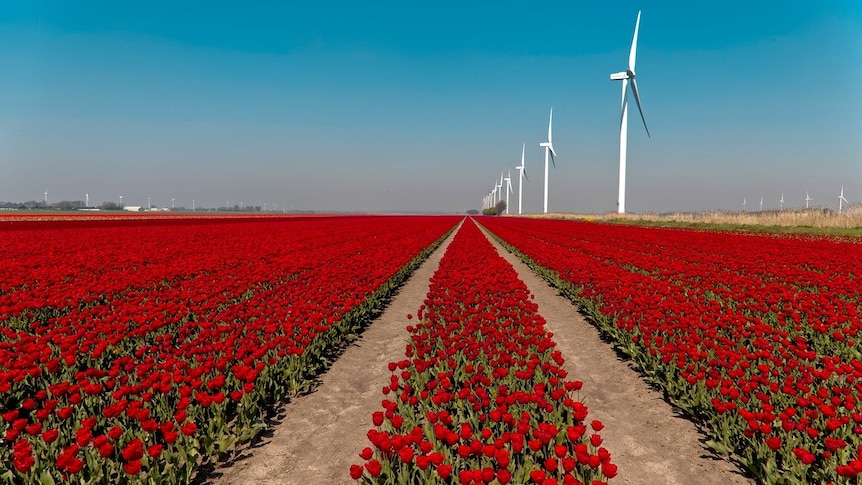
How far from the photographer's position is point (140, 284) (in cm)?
1207

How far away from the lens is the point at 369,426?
5.52 metres

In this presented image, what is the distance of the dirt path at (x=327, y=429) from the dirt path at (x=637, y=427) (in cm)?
297

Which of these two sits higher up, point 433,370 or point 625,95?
point 625,95

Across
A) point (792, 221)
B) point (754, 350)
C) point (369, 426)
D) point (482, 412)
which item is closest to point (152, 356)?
point (369, 426)

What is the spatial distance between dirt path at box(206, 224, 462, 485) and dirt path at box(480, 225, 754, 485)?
2969mm

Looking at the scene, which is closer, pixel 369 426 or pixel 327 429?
pixel 327 429

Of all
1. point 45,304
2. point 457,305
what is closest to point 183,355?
point 45,304

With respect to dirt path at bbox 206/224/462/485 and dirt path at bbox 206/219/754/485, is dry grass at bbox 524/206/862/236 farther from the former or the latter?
dirt path at bbox 206/224/462/485

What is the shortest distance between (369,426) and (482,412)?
165cm

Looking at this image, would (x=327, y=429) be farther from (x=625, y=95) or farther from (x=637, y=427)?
(x=625, y=95)

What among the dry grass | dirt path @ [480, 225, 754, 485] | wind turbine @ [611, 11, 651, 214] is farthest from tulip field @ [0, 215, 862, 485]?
wind turbine @ [611, 11, 651, 214]

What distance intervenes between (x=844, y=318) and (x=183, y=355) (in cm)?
1082

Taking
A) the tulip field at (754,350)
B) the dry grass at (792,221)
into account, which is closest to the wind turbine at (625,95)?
the dry grass at (792,221)

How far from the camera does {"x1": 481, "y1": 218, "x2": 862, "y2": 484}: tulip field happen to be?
13.4 feet
